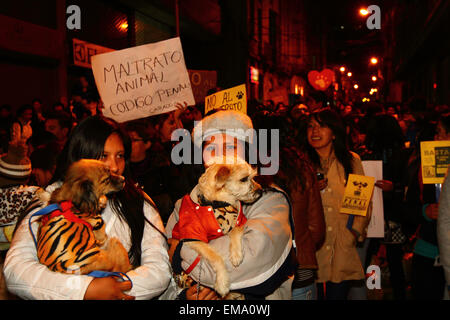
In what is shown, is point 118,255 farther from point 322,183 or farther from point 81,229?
point 322,183

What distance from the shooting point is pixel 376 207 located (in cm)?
537

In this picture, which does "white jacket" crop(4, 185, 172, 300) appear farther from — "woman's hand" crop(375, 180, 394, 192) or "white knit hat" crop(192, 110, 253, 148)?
"woman's hand" crop(375, 180, 394, 192)

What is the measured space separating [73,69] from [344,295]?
34.9ft

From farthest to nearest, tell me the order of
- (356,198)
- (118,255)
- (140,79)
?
(140,79) < (356,198) < (118,255)

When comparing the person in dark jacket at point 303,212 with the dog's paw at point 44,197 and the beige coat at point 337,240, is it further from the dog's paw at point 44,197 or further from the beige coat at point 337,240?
the dog's paw at point 44,197

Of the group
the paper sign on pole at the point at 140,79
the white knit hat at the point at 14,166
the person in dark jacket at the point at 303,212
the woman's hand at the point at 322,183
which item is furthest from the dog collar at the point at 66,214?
the woman's hand at the point at 322,183

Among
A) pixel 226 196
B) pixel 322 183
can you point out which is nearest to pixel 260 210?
pixel 226 196

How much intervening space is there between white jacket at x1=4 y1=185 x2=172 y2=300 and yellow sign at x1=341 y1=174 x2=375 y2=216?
8.13ft

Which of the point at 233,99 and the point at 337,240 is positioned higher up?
the point at 233,99

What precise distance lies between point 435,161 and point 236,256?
105 inches

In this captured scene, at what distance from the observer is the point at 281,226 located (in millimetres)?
2570

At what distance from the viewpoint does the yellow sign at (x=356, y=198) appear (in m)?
4.59

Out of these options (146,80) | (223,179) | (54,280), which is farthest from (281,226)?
(146,80)
